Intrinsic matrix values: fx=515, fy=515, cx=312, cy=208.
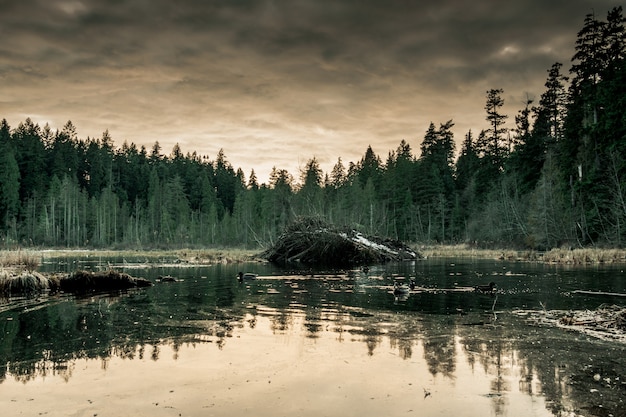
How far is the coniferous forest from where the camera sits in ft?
162

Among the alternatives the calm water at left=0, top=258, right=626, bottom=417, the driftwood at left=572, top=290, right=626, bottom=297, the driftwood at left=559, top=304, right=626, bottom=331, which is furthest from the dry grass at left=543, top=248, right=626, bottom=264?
the driftwood at left=559, top=304, right=626, bottom=331

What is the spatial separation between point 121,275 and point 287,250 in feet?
72.3

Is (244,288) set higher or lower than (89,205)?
lower

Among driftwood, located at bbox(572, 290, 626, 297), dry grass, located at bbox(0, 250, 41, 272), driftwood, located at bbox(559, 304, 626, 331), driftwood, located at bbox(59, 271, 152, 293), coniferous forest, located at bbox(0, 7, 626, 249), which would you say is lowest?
driftwood, located at bbox(572, 290, 626, 297)

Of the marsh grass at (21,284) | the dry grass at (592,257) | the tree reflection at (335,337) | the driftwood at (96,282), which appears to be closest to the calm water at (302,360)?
the tree reflection at (335,337)

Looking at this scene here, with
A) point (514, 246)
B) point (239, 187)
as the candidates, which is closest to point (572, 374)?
point (514, 246)

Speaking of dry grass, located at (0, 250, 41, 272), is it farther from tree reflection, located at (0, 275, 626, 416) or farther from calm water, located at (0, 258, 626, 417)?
calm water, located at (0, 258, 626, 417)

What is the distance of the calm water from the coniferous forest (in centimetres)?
2963

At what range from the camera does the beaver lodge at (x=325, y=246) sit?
40.8 m

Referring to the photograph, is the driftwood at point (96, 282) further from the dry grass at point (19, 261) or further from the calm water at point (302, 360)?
the dry grass at point (19, 261)

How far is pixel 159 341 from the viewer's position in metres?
10.4

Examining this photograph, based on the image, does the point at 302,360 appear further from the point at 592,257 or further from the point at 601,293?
the point at 592,257

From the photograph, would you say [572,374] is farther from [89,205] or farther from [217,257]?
[89,205]

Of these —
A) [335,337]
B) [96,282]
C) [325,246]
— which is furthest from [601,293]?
[325,246]
